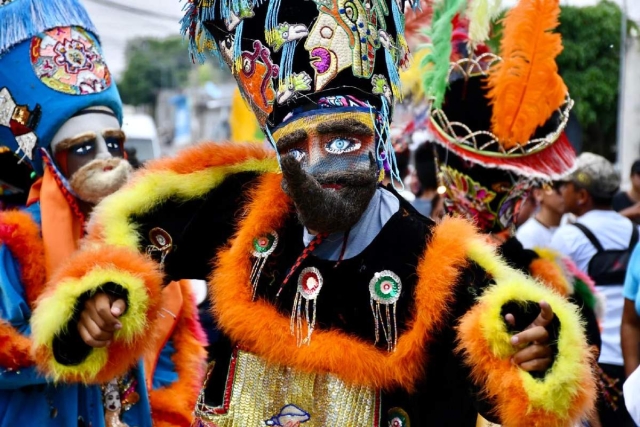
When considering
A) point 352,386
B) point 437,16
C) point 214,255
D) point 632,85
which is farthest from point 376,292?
point 632,85

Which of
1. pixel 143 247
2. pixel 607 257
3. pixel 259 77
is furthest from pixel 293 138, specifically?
pixel 607 257

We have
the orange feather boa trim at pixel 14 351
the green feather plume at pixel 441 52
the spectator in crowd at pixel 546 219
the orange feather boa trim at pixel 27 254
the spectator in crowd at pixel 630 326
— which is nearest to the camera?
the orange feather boa trim at pixel 14 351

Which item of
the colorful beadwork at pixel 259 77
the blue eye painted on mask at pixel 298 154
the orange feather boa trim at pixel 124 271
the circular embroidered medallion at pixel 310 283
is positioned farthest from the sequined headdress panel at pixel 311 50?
the orange feather boa trim at pixel 124 271

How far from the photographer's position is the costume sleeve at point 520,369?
2.06 metres

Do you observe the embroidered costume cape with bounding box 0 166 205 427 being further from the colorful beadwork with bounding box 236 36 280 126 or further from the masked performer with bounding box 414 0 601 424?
the masked performer with bounding box 414 0 601 424

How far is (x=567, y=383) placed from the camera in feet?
6.72

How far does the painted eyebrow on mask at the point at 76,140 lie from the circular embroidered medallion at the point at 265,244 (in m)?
1.32

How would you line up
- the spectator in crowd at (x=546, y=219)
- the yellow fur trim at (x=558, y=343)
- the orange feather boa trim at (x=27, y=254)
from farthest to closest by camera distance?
the spectator in crowd at (x=546, y=219) → the orange feather boa trim at (x=27, y=254) → the yellow fur trim at (x=558, y=343)

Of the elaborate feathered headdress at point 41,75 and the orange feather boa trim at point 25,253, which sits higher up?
the elaborate feathered headdress at point 41,75

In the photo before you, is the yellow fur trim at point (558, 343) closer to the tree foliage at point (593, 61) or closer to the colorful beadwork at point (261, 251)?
the colorful beadwork at point (261, 251)

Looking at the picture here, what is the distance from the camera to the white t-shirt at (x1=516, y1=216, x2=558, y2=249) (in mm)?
6012

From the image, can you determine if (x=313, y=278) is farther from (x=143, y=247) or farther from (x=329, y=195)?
(x=143, y=247)

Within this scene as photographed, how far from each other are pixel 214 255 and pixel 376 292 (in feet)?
1.77

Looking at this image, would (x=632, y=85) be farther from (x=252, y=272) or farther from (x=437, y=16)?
(x=252, y=272)
